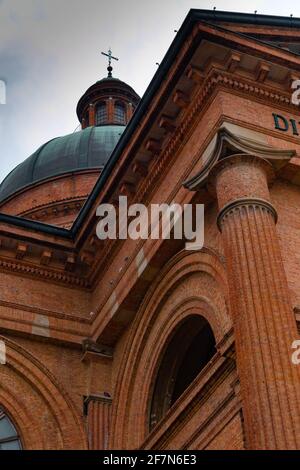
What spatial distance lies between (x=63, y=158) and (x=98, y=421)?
16077 mm

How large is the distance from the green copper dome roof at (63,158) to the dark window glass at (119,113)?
6.71 metres

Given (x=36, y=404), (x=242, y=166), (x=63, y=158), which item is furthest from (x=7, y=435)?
(x=63, y=158)

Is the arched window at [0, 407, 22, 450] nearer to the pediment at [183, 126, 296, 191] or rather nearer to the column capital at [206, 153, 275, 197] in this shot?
the pediment at [183, 126, 296, 191]

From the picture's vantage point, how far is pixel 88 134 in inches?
1266

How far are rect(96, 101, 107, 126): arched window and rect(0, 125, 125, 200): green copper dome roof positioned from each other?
A: 676 cm

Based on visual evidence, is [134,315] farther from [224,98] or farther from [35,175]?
[35,175]

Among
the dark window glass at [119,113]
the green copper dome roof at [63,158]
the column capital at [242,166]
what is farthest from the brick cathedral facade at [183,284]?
the dark window glass at [119,113]

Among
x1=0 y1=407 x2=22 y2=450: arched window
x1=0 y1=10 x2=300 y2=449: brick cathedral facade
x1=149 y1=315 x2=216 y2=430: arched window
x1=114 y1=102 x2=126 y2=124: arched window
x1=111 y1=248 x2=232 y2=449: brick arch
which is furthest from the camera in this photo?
x1=114 y1=102 x2=126 y2=124: arched window

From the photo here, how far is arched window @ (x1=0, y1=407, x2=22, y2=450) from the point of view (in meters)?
15.6

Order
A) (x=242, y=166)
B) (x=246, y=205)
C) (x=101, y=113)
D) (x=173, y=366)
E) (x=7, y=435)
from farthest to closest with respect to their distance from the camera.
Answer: (x=101, y=113), (x=7, y=435), (x=173, y=366), (x=242, y=166), (x=246, y=205)

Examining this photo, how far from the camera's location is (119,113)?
1580 inches

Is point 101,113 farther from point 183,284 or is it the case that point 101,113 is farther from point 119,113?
point 183,284

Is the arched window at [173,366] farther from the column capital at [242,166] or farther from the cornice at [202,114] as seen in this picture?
the column capital at [242,166]

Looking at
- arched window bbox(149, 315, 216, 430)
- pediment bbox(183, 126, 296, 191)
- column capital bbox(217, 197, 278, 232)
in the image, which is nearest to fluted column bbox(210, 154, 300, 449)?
column capital bbox(217, 197, 278, 232)
